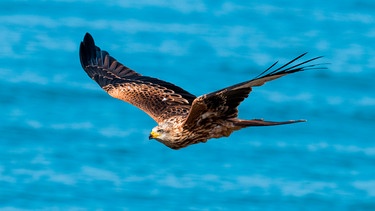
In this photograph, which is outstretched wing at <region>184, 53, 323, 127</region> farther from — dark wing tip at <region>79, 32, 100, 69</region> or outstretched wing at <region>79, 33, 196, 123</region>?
dark wing tip at <region>79, 32, 100, 69</region>

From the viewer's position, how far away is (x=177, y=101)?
19656 mm

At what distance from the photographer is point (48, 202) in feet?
103

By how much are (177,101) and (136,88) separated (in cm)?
88

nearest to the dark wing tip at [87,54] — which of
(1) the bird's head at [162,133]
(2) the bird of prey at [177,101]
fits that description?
(2) the bird of prey at [177,101]

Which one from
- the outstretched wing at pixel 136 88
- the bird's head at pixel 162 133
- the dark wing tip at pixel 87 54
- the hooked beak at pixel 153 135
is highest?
the dark wing tip at pixel 87 54

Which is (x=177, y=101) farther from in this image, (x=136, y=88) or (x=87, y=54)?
(x=87, y=54)

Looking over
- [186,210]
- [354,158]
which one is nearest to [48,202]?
[186,210]

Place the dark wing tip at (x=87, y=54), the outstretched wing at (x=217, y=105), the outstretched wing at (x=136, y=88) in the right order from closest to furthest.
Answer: the outstretched wing at (x=217, y=105) < the outstretched wing at (x=136, y=88) < the dark wing tip at (x=87, y=54)

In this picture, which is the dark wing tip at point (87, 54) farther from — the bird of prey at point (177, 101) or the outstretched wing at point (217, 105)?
the outstretched wing at point (217, 105)

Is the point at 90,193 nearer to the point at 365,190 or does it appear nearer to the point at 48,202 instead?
the point at 48,202

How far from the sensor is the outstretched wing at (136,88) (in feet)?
63.9

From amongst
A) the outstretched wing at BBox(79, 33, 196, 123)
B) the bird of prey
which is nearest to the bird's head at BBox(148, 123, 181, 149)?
the bird of prey

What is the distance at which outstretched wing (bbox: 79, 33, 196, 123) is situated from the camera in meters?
19.5

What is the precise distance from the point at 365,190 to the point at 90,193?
17.5 ft
